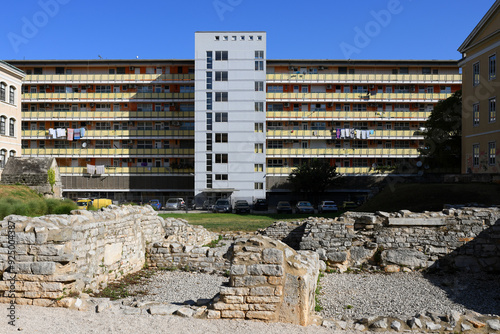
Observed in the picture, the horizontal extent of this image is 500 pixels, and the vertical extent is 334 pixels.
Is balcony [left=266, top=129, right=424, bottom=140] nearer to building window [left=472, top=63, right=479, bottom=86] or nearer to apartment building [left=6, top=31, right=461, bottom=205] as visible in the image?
apartment building [left=6, top=31, right=461, bottom=205]

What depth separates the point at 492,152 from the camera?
3462 centimetres

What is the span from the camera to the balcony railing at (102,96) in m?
57.7

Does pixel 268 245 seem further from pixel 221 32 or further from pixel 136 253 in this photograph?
pixel 221 32

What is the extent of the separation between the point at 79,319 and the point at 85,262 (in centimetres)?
286

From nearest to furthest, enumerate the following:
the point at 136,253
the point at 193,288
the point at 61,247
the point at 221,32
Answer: the point at 61,247, the point at 193,288, the point at 136,253, the point at 221,32

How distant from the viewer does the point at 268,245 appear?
8.38 m

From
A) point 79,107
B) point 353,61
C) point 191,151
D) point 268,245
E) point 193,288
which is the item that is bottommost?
point 193,288

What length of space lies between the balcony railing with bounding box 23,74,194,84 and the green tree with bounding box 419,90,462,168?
32086mm

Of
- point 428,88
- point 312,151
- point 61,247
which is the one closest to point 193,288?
point 61,247

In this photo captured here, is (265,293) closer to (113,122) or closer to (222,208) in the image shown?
(222,208)

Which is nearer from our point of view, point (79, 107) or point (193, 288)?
point (193, 288)

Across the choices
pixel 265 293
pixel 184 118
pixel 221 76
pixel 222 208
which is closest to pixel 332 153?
pixel 221 76

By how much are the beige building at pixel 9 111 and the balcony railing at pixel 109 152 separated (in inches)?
580

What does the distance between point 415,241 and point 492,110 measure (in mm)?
25101
